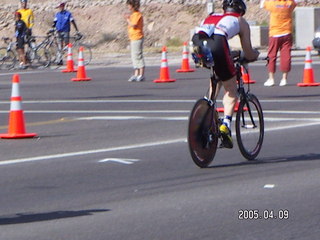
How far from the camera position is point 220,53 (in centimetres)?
1080

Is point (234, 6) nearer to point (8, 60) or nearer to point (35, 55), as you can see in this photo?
point (35, 55)

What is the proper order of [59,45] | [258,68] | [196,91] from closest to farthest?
1. [196,91]
2. [258,68]
3. [59,45]

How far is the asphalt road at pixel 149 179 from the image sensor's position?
825 centimetres

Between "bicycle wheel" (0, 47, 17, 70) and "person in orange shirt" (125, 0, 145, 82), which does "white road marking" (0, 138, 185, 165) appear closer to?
"person in orange shirt" (125, 0, 145, 82)

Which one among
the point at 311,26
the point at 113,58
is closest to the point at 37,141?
the point at 113,58

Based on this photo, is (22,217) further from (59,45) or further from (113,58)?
(113,58)

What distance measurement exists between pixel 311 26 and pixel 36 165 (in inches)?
1014

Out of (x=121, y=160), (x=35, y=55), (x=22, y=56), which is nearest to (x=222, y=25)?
(x=121, y=160)

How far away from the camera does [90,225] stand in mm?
8336

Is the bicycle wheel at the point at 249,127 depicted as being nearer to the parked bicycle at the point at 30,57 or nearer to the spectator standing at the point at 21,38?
the spectator standing at the point at 21,38

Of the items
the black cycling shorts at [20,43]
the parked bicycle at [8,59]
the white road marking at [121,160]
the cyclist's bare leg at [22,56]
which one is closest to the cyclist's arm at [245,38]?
the white road marking at [121,160]

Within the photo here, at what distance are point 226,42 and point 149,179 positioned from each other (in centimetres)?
168

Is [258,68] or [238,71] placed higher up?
[238,71]

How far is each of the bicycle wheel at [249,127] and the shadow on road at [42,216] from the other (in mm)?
2840
